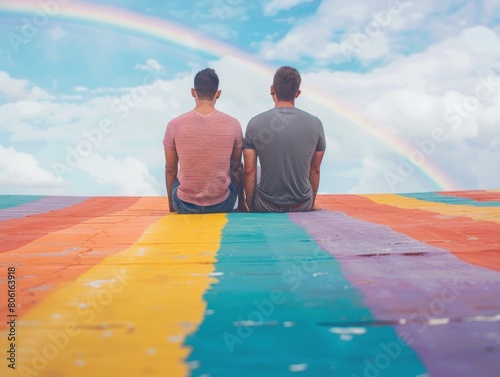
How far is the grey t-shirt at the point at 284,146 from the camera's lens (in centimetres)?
375

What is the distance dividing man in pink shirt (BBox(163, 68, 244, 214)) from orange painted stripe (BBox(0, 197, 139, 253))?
2.76ft

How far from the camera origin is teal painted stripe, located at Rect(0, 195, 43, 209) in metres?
5.18

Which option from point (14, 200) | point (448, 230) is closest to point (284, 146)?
point (448, 230)

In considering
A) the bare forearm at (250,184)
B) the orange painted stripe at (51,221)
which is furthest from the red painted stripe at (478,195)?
the orange painted stripe at (51,221)

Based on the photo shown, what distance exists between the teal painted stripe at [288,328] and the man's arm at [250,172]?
200 cm

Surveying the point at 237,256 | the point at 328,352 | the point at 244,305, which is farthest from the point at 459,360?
the point at 237,256

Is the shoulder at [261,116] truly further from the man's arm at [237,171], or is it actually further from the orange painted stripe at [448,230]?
the orange painted stripe at [448,230]

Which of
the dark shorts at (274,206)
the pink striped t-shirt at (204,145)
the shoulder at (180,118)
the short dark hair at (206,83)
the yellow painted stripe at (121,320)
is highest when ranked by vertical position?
the short dark hair at (206,83)

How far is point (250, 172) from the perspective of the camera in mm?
3867

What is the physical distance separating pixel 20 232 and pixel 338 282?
228 cm

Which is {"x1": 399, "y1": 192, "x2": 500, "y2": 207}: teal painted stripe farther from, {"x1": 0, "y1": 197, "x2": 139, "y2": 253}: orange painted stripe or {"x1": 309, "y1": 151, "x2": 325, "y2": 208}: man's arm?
{"x1": 0, "y1": 197, "x2": 139, "y2": 253}: orange painted stripe

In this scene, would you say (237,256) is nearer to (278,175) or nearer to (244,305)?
(244,305)

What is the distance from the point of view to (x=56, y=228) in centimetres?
329

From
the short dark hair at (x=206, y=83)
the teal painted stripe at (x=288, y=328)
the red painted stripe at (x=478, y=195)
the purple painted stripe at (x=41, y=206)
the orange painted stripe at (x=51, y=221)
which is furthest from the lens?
the red painted stripe at (x=478, y=195)
